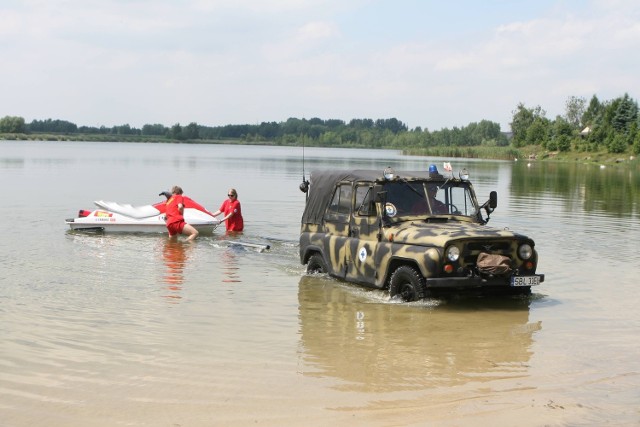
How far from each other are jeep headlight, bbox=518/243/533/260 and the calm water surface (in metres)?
0.84

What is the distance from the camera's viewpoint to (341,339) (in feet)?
32.3

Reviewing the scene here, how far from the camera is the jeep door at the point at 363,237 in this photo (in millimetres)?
12219

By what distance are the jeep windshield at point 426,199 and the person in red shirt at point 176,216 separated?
8472mm

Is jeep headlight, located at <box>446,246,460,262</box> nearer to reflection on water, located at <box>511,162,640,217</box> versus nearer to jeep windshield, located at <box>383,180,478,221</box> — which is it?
jeep windshield, located at <box>383,180,478,221</box>

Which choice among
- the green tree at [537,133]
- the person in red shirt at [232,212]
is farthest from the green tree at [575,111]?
the person in red shirt at [232,212]

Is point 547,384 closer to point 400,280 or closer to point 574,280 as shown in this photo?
point 400,280

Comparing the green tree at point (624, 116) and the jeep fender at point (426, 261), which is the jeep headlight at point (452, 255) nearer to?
the jeep fender at point (426, 261)

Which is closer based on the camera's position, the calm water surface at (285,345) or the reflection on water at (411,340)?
the calm water surface at (285,345)

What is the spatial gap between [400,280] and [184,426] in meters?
5.58

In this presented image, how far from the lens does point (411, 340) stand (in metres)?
9.81

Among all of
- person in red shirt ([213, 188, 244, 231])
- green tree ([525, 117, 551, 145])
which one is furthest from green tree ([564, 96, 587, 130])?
person in red shirt ([213, 188, 244, 231])

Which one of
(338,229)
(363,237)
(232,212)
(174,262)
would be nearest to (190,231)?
(232,212)

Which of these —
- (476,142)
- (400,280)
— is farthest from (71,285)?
(476,142)

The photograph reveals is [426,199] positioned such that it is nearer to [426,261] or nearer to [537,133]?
[426,261]
